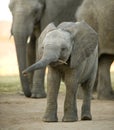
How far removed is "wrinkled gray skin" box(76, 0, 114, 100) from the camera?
9.44 m

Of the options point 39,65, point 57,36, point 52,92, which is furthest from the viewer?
point 52,92

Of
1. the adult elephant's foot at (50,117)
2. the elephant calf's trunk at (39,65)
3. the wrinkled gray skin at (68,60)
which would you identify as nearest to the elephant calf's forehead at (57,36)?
the wrinkled gray skin at (68,60)

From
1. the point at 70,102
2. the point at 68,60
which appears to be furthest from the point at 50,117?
the point at 68,60

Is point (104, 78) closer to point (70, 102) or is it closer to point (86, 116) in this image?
point (86, 116)

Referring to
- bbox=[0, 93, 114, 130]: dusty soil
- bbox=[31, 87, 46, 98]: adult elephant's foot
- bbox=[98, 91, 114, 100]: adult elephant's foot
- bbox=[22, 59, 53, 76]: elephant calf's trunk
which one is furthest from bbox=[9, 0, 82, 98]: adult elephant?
bbox=[22, 59, 53, 76]: elephant calf's trunk

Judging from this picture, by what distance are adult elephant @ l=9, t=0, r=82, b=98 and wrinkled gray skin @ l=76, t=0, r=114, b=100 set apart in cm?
34

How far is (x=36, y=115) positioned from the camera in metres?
7.23

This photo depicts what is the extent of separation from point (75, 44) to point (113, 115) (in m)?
1.14

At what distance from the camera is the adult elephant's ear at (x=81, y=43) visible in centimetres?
640

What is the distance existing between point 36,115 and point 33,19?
103 inches

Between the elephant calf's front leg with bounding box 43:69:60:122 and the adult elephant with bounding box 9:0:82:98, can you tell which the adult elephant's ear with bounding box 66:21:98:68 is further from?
the adult elephant with bounding box 9:0:82:98

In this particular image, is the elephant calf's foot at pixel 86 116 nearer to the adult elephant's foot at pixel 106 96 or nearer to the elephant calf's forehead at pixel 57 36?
the elephant calf's forehead at pixel 57 36

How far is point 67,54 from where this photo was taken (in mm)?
6262

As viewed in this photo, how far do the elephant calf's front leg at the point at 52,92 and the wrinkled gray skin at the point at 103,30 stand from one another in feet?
9.96
